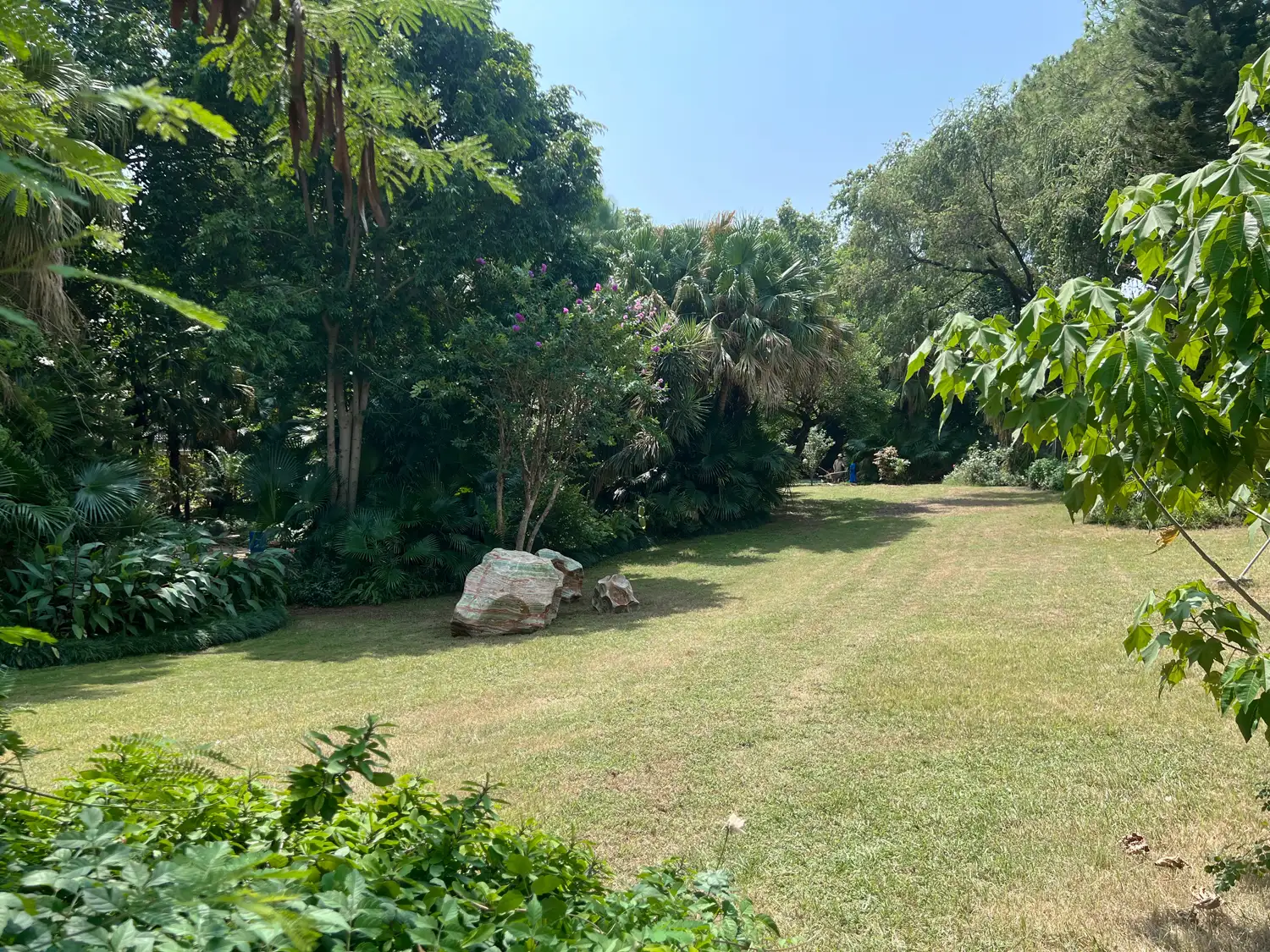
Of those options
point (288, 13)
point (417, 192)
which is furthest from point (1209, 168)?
point (417, 192)

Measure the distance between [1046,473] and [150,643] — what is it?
2196 cm

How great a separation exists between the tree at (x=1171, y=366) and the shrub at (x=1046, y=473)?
2142 cm

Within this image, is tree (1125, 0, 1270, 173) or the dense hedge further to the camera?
tree (1125, 0, 1270, 173)

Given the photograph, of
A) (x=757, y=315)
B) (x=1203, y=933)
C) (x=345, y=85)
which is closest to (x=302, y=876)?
(x=345, y=85)

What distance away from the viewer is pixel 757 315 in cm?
1603

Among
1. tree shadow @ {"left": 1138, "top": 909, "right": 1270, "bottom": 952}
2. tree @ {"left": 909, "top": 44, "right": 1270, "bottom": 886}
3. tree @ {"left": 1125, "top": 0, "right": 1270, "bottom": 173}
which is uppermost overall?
tree @ {"left": 1125, "top": 0, "right": 1270, "bottom": 173}

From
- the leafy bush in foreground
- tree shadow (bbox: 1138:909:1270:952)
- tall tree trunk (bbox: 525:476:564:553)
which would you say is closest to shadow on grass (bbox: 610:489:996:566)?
tall tree trunk (bbox: 525:476:564:553)

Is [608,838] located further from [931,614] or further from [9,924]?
[931,614]

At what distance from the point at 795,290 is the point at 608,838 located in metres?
14.2

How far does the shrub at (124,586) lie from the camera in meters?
7.95

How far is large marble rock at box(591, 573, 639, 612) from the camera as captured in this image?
9.88 meters

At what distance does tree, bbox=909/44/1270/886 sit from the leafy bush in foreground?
152 cm

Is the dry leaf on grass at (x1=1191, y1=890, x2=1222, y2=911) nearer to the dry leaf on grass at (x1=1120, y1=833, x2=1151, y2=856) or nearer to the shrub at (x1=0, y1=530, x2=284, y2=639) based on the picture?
the dry leaf on grass at (x1=1120, y1=833, x2=1151, y2=856)

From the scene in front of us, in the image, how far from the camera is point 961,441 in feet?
103
